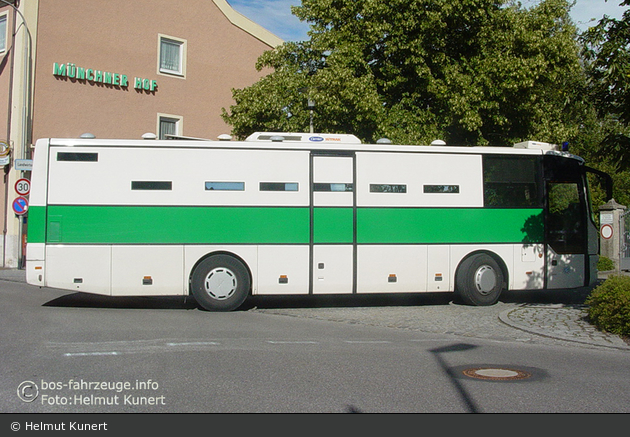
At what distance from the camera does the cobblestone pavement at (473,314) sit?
32.0 feet

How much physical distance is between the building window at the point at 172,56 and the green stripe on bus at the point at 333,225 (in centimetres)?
1742

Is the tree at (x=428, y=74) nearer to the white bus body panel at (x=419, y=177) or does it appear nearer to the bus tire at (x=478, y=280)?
the white bus body panel at (x=419, y=177)

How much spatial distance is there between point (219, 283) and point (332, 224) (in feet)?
7.88

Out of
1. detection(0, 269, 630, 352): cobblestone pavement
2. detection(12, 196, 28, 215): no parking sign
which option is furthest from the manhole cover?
detection(12, 196, 28, 215): no parking sign

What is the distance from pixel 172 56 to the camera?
2802 cm

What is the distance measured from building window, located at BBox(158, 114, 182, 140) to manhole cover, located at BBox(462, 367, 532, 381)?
22145mm

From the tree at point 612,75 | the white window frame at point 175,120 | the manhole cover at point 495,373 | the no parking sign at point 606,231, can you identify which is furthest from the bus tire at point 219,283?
the white window frame at point 175,120

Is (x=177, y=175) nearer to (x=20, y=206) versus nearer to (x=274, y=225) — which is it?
(x=274, y=225)

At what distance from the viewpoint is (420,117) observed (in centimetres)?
1883

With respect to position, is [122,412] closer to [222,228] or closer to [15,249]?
[222,228]

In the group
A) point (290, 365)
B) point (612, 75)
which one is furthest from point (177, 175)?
point (612, 75)

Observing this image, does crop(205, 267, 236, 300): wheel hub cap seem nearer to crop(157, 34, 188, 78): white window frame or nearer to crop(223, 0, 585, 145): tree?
crop(223, 0, 585, 145): tree

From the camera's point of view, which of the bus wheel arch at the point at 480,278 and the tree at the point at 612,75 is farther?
the bus wheel arch at the point at 480,278

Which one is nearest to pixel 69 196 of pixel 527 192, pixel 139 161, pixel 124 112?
pixel 139 161
